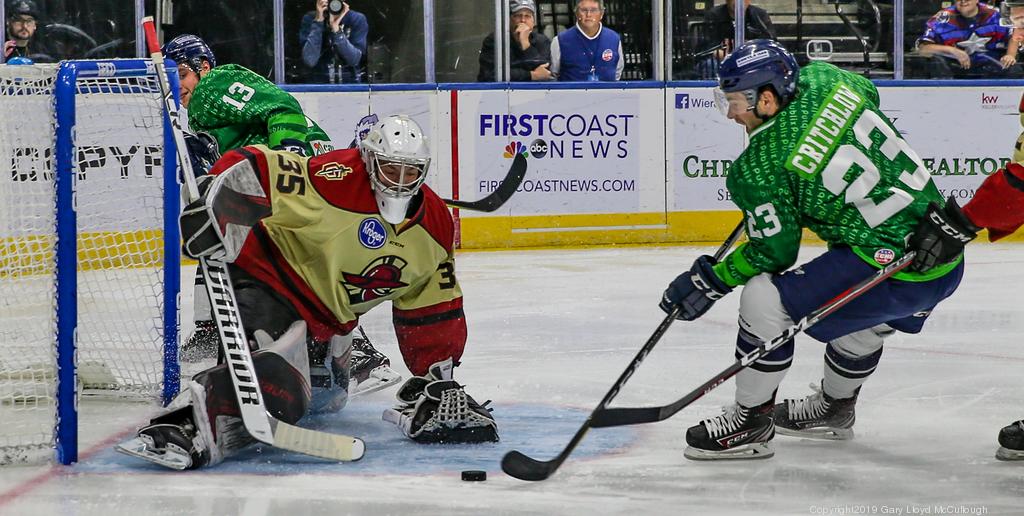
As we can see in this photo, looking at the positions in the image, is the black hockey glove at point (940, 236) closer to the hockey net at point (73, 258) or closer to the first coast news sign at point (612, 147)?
the hockey net at point (73, 258)

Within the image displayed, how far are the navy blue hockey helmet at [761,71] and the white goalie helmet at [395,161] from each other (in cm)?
66

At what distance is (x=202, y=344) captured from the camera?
4.32 m

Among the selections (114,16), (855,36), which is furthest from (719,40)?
(114,16)

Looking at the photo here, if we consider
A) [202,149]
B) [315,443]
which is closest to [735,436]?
[315,443]

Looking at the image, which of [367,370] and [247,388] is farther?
[367,370]

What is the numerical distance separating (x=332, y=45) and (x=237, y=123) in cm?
301

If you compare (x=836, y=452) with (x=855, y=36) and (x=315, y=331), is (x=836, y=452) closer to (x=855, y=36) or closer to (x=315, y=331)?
(x=315, y=331)

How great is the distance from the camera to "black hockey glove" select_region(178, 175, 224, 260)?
276cm

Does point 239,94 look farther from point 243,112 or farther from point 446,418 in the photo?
point 446,418

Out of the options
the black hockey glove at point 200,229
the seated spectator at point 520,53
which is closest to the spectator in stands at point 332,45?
the seated spectator at point 520,53

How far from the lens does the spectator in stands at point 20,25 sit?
661cm

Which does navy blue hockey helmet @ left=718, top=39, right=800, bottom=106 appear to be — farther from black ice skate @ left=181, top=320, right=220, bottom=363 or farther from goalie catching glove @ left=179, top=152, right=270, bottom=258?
black ice skate @ left=181, top=320, right=220, bottom=363

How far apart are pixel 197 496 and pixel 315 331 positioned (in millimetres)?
643

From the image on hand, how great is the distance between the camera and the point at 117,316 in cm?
397
